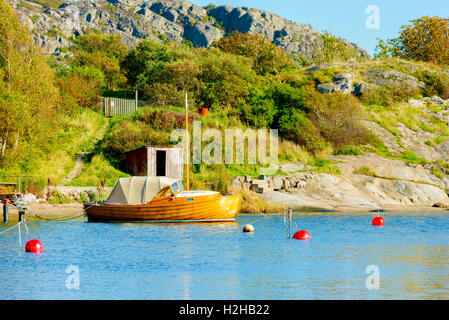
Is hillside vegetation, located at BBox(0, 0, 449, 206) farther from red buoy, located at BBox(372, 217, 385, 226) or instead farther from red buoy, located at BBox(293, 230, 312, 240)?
red buoy, located at BBox(293, 230, 312, 240)

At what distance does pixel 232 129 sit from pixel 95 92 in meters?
19.3

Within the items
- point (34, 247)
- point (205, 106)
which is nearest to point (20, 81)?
point (205, 106)

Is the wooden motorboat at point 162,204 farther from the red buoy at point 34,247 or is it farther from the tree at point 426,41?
the tree at point 426,41

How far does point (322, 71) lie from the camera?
66250 mm

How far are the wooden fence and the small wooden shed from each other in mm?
13678

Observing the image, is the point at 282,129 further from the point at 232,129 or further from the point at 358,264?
the point at 358,264

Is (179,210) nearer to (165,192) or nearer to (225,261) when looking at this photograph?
(165,192)

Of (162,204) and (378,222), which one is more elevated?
(162,204)

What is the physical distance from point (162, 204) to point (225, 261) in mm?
11210

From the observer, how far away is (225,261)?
20109mm

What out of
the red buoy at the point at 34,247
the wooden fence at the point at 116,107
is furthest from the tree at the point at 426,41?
the red buoy at the point at 34,247

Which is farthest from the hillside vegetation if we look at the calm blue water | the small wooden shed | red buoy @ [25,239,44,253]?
red buoy @ [25,239,44,253]

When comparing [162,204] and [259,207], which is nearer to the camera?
[162,204]
